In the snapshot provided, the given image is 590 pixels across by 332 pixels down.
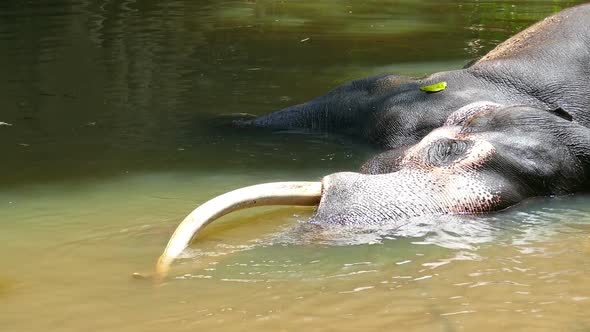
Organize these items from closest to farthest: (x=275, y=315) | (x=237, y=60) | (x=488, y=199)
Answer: (x=275, y=315) → (x=488, y=199) → (x=237, y=60)

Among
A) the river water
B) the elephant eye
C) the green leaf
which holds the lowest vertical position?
the river water

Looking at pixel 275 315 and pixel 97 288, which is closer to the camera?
pixel 275 315

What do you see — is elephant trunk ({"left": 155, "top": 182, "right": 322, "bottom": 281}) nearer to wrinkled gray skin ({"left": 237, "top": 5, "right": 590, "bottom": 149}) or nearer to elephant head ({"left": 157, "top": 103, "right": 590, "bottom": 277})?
elephant head ({"left": 157, "top": 103, "right": 590, "bottom": 277})

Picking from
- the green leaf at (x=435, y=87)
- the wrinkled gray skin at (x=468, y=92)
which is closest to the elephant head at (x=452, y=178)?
the wrinkled gray skin at (x=468, y=92)

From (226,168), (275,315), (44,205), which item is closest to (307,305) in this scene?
(275,315)

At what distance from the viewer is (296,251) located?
13.3 ft

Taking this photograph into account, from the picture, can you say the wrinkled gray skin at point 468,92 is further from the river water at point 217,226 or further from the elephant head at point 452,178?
the elephant head at point 452,178

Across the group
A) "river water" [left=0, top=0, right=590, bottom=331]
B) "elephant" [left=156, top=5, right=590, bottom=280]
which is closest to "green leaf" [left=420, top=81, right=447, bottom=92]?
"elephant" [left=156, top=5, right=590, bottom=280]

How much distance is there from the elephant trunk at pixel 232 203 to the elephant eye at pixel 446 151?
24.3 inches

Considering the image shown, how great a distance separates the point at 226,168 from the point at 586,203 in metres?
1.89

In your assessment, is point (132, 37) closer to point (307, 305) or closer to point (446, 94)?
point (446, 94)

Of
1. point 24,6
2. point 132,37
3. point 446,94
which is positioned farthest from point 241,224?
point 24,6

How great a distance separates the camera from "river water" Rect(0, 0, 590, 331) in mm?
3416

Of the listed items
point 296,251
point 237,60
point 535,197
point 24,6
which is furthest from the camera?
point 24,6
